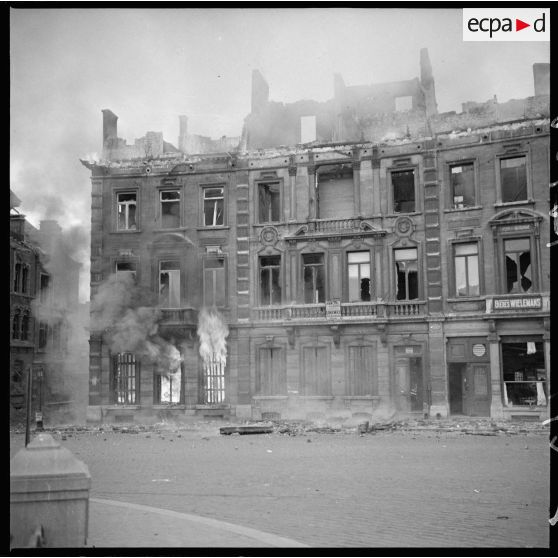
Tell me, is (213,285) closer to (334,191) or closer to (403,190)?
(334,191)

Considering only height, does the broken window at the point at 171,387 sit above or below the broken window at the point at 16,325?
below

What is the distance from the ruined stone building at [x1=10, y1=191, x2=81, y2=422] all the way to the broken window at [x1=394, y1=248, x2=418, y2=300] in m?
11.2

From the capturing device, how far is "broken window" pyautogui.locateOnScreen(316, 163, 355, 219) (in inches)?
853

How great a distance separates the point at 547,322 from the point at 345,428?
21.5ft

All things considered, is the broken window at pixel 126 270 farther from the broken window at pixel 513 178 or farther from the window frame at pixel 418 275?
the broken window at pixel 513 178

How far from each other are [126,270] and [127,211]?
1.82 m

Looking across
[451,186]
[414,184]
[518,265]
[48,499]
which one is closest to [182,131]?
[414,184]

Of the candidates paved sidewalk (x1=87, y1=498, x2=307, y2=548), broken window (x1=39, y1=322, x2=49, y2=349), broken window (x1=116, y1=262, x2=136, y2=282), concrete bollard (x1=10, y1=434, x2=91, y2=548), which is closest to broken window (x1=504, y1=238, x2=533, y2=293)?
broken window (x1=116, y1=262, x2=136, y2=282)

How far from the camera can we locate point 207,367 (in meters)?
20.8

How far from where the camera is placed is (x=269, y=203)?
2223 centimetres

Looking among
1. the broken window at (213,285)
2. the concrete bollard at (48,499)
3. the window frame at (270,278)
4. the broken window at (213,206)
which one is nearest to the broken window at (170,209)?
the broken window at (213,206)

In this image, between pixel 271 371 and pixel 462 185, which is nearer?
pixel 462 185

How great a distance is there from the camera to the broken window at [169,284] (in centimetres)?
2014

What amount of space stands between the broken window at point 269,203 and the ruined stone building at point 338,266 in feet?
0.16
